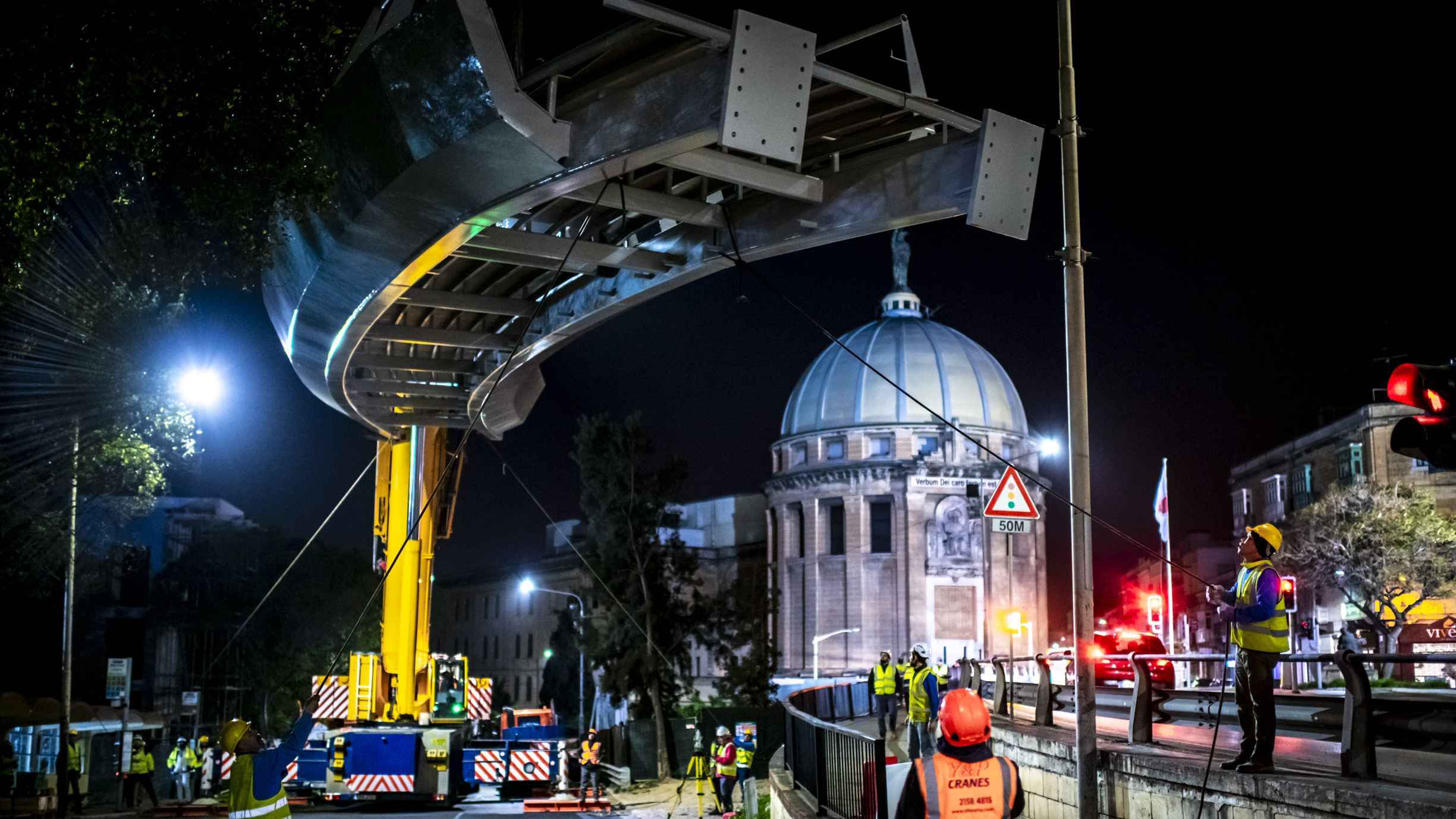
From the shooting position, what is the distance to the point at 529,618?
104875mm

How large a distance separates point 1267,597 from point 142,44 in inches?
344

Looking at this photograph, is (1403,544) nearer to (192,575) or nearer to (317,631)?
(317,631)

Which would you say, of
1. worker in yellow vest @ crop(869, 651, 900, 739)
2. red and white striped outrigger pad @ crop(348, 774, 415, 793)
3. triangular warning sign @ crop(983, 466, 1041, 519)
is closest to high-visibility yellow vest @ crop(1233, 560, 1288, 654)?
triangular warning sign @ crop(983, 466, 1041, 519)

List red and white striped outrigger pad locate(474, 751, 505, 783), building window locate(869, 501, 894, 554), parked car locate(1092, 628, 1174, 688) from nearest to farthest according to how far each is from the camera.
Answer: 1. red and white striped outrigger pad locate(474, 751, 505, 783)
2. parked car locate(1092, 628, 1174, 688)
3. building window locate(869, 501, 894, 554)

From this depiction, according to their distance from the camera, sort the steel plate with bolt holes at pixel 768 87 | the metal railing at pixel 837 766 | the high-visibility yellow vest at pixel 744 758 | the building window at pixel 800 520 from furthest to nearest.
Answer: the building window at pixel 800 520 < the high-visibility yellow vest at pixel 744 758 < the steel plate with bolt holes at pixel 768 87 < the metal railing at pixel 837 766

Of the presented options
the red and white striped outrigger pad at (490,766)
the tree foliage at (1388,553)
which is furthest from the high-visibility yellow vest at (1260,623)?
the tree foliage at (1388,553)

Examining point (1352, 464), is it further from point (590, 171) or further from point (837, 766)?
point (590, 171)

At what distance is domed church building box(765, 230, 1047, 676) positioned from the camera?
7731cm

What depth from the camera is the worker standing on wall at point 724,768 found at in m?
21.1

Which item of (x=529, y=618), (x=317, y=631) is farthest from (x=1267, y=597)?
(x=529, y=618)

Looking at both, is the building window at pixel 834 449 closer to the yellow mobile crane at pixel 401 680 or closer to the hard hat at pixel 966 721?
the yellow mobile crane at pixel 401 680

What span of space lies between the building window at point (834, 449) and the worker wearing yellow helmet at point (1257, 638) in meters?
71.3

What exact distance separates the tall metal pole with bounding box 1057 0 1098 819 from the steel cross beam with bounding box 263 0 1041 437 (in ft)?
2.17

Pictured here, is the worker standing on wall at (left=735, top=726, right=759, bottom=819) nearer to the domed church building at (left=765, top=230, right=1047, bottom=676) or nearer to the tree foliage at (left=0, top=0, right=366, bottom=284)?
the tree foliage at (left=0, top=0, right=366, bottom=284)
